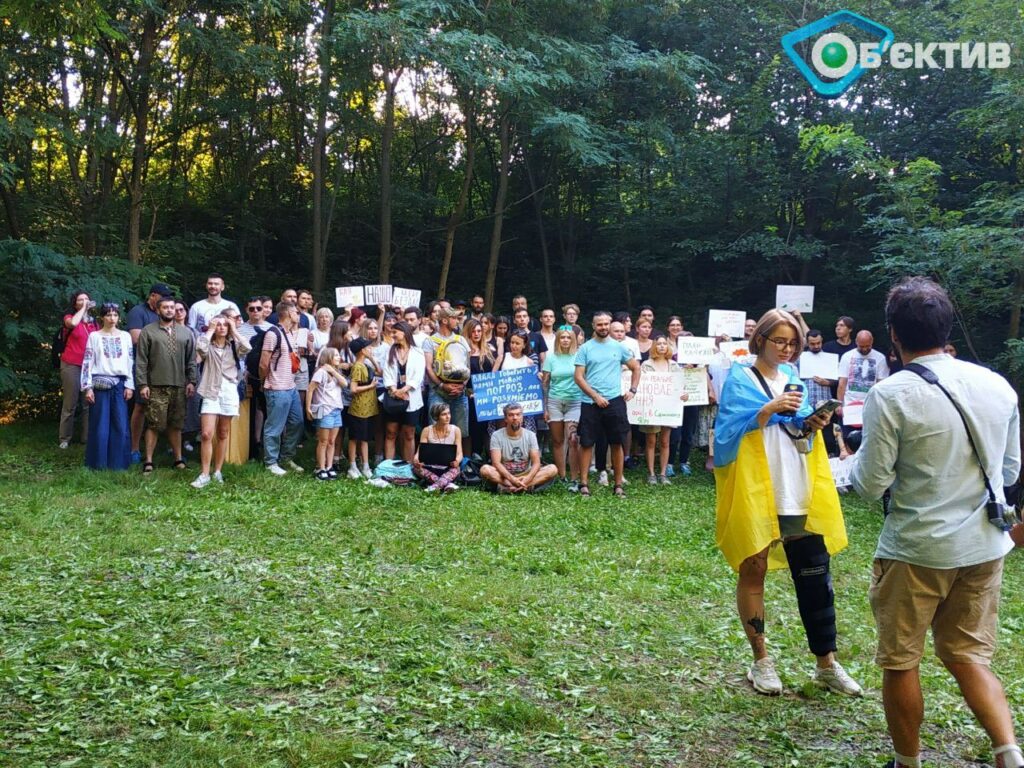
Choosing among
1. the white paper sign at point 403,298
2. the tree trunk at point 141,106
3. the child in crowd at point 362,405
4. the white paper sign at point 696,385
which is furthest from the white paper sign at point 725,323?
the tree trunk at point 141,106

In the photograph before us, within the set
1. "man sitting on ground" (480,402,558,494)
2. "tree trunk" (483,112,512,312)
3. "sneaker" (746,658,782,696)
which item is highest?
"tree trunk" (483,112,512,312)

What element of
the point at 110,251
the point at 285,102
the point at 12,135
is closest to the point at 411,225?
the point at 285,102

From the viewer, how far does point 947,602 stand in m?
3.23

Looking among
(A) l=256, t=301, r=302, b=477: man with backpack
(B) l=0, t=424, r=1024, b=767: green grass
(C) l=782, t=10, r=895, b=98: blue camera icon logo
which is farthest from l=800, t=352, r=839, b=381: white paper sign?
(C) l=782, t=10, r=895, b=98: blue camera icon logo

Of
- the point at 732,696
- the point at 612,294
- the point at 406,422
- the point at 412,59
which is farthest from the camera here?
the point at 612,294

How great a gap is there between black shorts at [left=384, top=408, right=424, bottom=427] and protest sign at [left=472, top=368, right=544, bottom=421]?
825mm

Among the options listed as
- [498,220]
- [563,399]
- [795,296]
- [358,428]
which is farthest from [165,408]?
[498,220]

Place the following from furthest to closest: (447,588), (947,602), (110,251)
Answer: (110,251), (447,588), (947,602)

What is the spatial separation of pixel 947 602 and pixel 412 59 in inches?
492

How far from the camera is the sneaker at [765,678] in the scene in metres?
4.30

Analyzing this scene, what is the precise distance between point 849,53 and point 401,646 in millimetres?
15909

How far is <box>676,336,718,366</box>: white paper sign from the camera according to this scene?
38.5ft

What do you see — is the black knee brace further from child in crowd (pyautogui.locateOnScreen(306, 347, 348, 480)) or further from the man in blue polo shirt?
child in crowd (pyautogui.locateOnScreen(306, 347, 348, 480))

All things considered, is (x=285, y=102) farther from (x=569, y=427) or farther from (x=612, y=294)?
(x=569, y=427)
